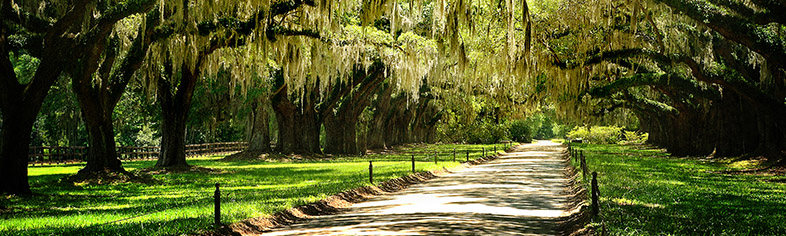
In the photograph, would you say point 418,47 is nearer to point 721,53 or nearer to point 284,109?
point 721,53

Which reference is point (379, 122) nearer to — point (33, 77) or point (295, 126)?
point (295, 126)

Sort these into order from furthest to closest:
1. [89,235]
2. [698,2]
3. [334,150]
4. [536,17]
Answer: [334,150] < [536,17] < [698,2] < [89,235]

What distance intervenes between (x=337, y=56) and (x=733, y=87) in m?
13.4

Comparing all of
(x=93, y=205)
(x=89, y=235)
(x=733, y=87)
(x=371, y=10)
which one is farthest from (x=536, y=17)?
(x=89, y=235)

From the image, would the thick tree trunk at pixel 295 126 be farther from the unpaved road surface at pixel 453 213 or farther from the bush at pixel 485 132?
the bush at pixel 485 132

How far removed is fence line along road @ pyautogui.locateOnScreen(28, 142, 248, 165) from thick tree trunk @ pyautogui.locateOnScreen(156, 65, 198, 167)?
343 centimetres

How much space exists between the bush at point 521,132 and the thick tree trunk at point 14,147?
97389mm

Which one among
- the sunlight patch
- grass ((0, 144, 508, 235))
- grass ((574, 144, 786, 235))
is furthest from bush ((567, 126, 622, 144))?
the sunlight patch

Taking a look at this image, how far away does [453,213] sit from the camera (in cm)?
1285

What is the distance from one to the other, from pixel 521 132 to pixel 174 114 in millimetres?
94784

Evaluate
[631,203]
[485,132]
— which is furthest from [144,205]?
[485,132]

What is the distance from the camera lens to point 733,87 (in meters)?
22.8

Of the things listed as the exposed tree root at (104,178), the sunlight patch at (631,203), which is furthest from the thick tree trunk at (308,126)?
the sunlight patch at (631,203)

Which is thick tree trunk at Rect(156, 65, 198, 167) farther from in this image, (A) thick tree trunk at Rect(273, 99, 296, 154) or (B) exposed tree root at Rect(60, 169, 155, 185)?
(A) thick tree trunk at Rect(273, 99, 296, 154)
